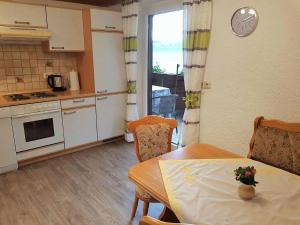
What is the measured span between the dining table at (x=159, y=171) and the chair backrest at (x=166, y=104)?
1.81 metres

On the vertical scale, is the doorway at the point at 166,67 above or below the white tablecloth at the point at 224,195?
above

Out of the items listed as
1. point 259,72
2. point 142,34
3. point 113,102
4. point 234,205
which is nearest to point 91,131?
point 113,102

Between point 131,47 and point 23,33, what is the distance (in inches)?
57.9

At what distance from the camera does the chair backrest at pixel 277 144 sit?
5.75 ft

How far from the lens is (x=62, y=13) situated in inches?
133

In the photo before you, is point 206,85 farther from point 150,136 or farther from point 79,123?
point 79,123

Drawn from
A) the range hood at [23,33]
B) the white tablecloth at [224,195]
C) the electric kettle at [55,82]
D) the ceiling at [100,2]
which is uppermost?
the ceiling at [100,2]

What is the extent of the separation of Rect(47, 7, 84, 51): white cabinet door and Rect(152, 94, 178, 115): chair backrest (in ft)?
4.89

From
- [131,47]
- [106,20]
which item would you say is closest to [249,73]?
[131,47]

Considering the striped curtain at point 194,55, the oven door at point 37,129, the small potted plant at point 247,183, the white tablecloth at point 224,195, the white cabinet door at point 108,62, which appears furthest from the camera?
the white cabinet door at point 108,62

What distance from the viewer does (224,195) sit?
50.6 inches

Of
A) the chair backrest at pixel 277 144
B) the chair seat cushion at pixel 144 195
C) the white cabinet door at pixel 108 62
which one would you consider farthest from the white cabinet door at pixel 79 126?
the chair backrest at pixel 277 144

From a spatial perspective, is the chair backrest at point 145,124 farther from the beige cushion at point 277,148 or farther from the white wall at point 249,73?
the white wall at point 249,73

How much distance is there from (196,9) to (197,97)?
100cm
